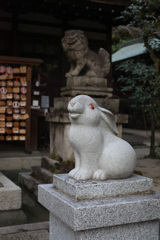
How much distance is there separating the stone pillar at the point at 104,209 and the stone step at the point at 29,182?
2.99 m

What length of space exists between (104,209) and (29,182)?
3.98 m

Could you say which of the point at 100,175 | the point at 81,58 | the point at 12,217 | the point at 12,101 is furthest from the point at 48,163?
the point at 100,175

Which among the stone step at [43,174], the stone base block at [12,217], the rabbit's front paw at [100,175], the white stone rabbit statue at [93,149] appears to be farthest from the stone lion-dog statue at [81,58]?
the rabbit's front paw at [100,175]

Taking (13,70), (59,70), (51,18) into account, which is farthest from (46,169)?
(51,18)

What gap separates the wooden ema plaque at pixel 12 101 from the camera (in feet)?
28.9

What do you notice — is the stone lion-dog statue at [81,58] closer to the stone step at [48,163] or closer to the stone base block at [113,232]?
the stone step at [48,163]

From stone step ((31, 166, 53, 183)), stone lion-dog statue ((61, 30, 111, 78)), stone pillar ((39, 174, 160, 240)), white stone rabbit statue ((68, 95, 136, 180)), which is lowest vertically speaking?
stone step ((31, 166, 53, 183))

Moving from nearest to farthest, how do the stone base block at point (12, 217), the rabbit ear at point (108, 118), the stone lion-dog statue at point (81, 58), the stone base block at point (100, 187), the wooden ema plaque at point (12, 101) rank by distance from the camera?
the stone base block at point (100, 187), the rabbit ear at point (108, 118), the stone base block at point (12, 217), the stone lion-dog statue at point (81, 58), the wooden ema plaque at point (12, 101)

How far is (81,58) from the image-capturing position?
6504 millimetres

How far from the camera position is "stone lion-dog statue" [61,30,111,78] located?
6.41 m

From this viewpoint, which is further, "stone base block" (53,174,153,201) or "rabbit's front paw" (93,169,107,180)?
"rabbit's front paw" (93,169,107,180)

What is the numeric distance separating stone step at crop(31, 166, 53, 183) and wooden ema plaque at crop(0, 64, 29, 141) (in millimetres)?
2517

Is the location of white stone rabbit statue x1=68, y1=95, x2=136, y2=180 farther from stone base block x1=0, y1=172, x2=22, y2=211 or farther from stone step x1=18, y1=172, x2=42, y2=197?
stone step x1=18, y1=172, x2=42, y2=197

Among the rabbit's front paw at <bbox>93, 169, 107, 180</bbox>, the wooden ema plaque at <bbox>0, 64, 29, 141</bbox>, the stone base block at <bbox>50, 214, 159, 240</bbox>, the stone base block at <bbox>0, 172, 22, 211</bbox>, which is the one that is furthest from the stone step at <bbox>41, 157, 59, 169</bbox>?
the rabbit's front paw at <bbox>93, 169, 107, 180</bbox>
